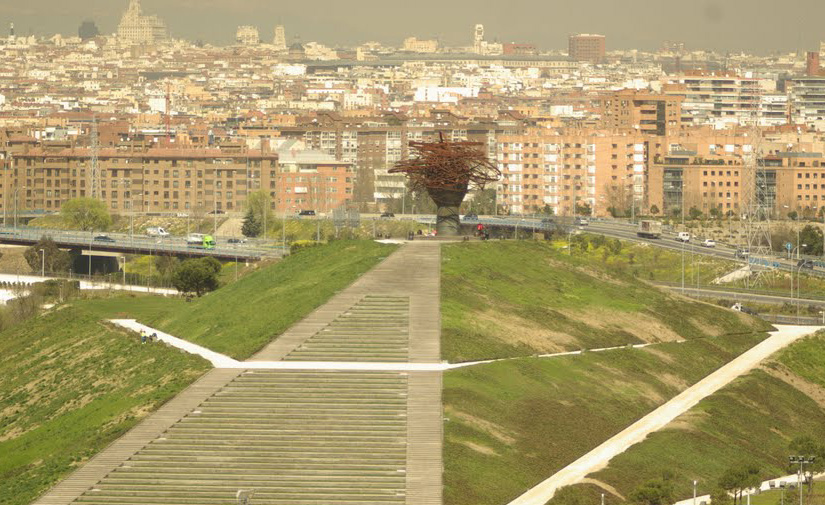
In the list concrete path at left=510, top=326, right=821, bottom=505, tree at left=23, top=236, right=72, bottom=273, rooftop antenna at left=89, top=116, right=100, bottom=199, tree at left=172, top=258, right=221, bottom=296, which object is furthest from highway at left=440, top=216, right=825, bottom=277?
rooftop antenna at left=89, top=116, right=100, bottom=199

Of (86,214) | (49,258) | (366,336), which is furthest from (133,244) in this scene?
(366,336)

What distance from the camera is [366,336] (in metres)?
59.3

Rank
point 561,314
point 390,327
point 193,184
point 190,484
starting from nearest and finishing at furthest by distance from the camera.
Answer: point 190,484, point 390,327, point 561,314, point 193,184

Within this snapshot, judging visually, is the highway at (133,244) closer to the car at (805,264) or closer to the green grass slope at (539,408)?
the car at (805,264)

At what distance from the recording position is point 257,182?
478 feet

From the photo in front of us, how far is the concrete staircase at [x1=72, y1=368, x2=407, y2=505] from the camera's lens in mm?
46375

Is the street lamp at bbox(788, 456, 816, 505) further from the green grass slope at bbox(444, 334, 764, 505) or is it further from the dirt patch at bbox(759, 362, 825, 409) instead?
the dirt patch at bbox(759, 362, 825, 409)

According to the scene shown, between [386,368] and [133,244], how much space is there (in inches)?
2080

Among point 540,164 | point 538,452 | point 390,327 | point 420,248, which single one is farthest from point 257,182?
point 538,452

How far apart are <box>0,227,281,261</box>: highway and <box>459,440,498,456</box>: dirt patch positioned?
1940 inches

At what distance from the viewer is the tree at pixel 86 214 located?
130125 millimetres

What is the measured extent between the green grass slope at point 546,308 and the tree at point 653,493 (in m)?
11.4

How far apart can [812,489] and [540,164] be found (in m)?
95.7

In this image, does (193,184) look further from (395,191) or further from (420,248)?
(420,248)
